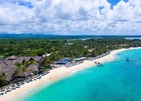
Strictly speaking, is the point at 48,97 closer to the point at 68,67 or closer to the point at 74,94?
the point at 74,94

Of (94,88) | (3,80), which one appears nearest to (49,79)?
(3,80)

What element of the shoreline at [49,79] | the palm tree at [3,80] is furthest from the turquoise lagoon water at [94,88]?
the palm tree at [3,80]

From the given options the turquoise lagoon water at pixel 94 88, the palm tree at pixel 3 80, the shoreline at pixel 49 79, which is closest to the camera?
the shoreline at pixel 49 79

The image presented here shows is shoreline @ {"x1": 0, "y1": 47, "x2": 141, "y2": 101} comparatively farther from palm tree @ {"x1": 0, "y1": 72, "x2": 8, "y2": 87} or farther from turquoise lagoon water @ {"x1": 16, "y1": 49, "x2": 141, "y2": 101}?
palm tree @ {"x1": 0, "y1": 72, "x2": 8, "y2": 87}

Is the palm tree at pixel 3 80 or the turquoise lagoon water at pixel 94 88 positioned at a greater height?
the palm tree at pixel 3 80

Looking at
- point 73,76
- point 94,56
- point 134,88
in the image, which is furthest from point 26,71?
point 94,56

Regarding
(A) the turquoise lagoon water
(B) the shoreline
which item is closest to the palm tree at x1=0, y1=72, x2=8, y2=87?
(B) the shoreline

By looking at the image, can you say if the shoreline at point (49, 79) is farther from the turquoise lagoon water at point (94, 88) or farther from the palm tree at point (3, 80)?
the palm tree at point (3, 80)

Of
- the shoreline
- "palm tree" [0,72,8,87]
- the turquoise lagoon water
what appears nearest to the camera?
the shoreline
